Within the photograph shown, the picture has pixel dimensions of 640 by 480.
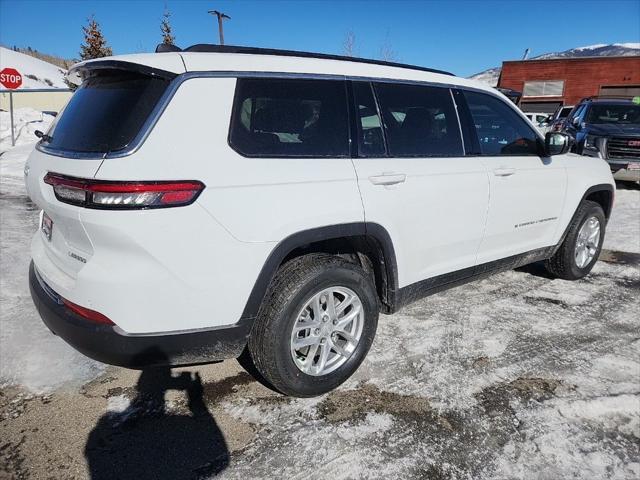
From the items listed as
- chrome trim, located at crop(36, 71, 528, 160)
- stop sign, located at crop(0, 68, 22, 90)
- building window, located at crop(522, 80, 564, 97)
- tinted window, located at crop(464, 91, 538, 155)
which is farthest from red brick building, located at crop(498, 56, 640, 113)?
chrome trim, located at crop(36, 71, 528, 160)

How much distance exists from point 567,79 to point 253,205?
121ft

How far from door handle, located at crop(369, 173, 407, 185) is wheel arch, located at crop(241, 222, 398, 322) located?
9.7 inches

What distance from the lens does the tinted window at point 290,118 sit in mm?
2182

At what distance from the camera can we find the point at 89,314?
6.75 feet

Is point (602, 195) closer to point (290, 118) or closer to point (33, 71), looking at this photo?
point (290, 118)

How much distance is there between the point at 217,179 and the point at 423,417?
1647 millimetres

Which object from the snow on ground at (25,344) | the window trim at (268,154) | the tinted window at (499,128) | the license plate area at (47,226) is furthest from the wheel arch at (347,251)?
the snow on ground at (25,344)

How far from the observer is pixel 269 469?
2084mm

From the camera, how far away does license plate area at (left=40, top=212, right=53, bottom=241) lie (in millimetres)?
2385

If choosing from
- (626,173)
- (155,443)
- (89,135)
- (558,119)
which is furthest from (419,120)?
(558,119)

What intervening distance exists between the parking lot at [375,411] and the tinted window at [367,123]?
138 cm

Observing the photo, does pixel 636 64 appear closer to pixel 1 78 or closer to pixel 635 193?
pixel 635 193

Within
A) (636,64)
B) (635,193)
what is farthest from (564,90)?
(635,193)

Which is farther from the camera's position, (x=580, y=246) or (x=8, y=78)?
(x=8, y=78)
